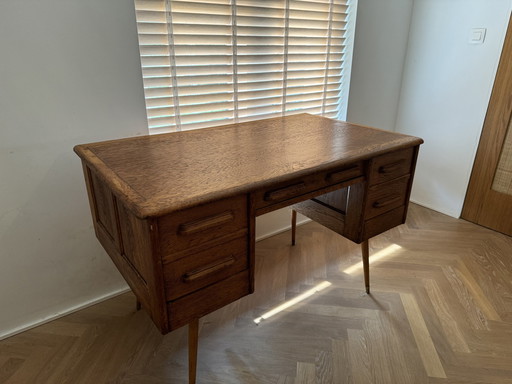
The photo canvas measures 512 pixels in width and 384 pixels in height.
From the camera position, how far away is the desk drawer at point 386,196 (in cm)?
141

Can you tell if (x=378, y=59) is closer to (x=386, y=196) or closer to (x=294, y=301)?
(x=386, y=196)

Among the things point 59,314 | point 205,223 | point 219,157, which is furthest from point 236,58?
point 59,314


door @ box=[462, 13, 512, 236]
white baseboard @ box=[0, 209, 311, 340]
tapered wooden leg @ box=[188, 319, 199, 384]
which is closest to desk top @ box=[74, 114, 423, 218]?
tapered wooden leg @ box=[188, 319, 199, 384]

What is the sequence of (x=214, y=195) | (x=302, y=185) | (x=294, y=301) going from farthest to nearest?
(x=294, y=301) → (x=302, y=185) → (x=214, y=195)

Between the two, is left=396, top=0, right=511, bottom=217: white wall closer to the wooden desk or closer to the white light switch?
the white light switch

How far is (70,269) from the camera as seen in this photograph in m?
1.58

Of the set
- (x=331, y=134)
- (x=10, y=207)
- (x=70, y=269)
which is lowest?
(x=70, y=269)

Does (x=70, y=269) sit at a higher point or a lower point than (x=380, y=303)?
higher

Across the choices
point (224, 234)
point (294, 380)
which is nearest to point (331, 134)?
point (224, 234)

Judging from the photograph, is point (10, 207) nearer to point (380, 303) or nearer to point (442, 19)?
point (380, 303)

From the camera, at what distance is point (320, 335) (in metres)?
1.51

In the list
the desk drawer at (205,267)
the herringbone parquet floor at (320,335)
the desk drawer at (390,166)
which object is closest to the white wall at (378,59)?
the desk drawer at (390,166)

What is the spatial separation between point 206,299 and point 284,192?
0.41m

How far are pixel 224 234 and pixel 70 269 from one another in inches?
37.5
